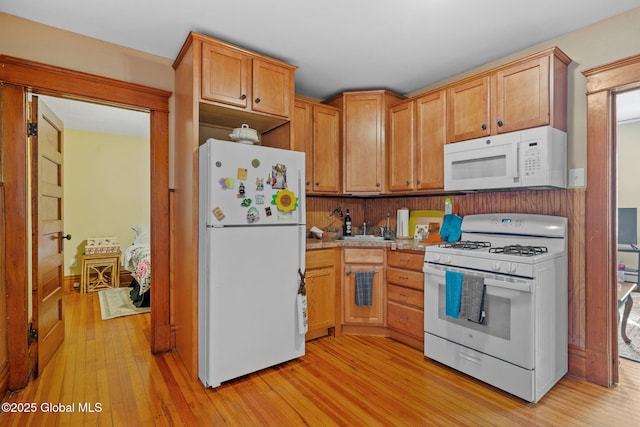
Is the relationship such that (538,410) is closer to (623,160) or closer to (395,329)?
(395,329)

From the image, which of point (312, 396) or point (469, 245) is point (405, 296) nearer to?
point (469, 245)

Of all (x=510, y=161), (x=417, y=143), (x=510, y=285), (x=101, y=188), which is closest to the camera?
(x=510, y=285)

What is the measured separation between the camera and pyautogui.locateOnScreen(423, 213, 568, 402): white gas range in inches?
77.6

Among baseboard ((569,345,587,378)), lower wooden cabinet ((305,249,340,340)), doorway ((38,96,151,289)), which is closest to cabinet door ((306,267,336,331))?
lower wooden cabinet ((305,249,340,340))

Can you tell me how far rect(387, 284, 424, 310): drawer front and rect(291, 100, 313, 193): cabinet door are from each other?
4.03ft

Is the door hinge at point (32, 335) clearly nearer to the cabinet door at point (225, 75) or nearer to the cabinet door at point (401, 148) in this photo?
the cabinet door at point (225, 75)

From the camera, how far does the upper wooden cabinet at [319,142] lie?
10.4 ft

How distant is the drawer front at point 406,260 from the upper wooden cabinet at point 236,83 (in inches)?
59.1

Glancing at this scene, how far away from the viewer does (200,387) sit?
2.15 m

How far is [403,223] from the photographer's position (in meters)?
3.42

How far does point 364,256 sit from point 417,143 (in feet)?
3.87

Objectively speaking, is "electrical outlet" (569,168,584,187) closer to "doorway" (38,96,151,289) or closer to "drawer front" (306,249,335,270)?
"drawer front" (306,249,335,270)

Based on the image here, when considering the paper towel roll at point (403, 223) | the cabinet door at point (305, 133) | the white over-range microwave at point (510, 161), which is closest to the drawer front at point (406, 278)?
the paper towel roll at point (403, 223)

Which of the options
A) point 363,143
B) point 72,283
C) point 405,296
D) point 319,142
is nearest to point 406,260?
point 405,296
